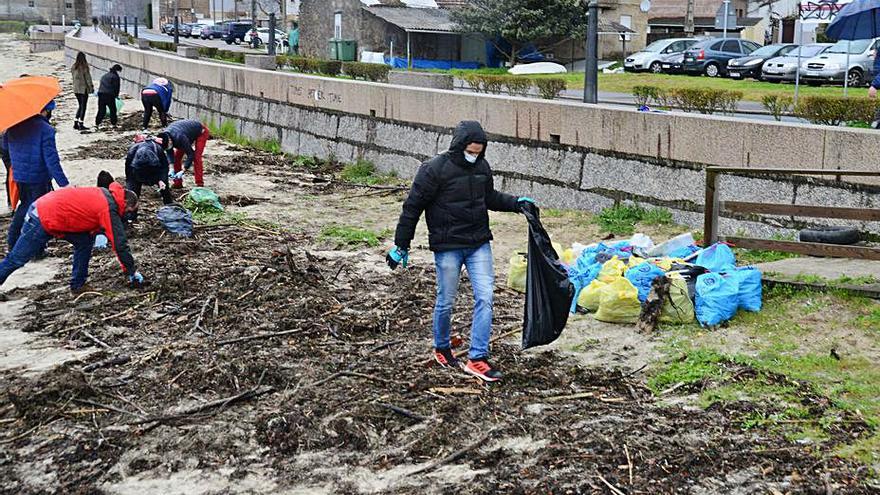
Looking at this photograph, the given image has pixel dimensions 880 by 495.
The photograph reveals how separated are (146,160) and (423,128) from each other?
416cm

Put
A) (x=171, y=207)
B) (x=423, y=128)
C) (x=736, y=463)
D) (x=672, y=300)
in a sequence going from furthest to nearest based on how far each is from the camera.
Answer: (x=423, y=128), (x=171, y=207), (x=672, y=300), (x=736, y=463)

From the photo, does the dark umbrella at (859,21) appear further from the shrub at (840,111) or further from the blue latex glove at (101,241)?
the blue latex glove at (101,241)

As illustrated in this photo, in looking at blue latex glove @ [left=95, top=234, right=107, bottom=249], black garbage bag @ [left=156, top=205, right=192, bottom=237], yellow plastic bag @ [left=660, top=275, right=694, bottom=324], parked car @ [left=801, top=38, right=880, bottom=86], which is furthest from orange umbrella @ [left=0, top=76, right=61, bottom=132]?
parked car @ [left=801, top=38, right=880, bottom=86]

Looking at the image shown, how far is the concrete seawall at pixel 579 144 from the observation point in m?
9.30

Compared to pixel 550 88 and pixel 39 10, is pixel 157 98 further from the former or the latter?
pixel 39 10

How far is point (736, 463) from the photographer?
5.52 metres

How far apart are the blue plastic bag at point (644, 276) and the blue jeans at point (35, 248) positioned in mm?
4654

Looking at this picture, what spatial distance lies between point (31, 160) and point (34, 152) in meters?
0.09

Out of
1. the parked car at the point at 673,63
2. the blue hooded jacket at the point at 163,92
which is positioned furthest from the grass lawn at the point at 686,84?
the blue hooded jacket at the point at 163,92

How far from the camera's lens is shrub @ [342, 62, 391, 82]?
95.1 feet

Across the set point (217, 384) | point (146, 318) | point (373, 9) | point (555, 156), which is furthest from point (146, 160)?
point (373, 9)

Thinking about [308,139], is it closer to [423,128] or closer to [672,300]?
[423,128]

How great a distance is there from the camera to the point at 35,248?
894cm

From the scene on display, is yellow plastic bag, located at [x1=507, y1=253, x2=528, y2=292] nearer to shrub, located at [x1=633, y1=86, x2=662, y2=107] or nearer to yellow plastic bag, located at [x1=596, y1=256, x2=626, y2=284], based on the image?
yellow plastic bag, located at [x1=596, y1=256, x2=626, y2=284]
